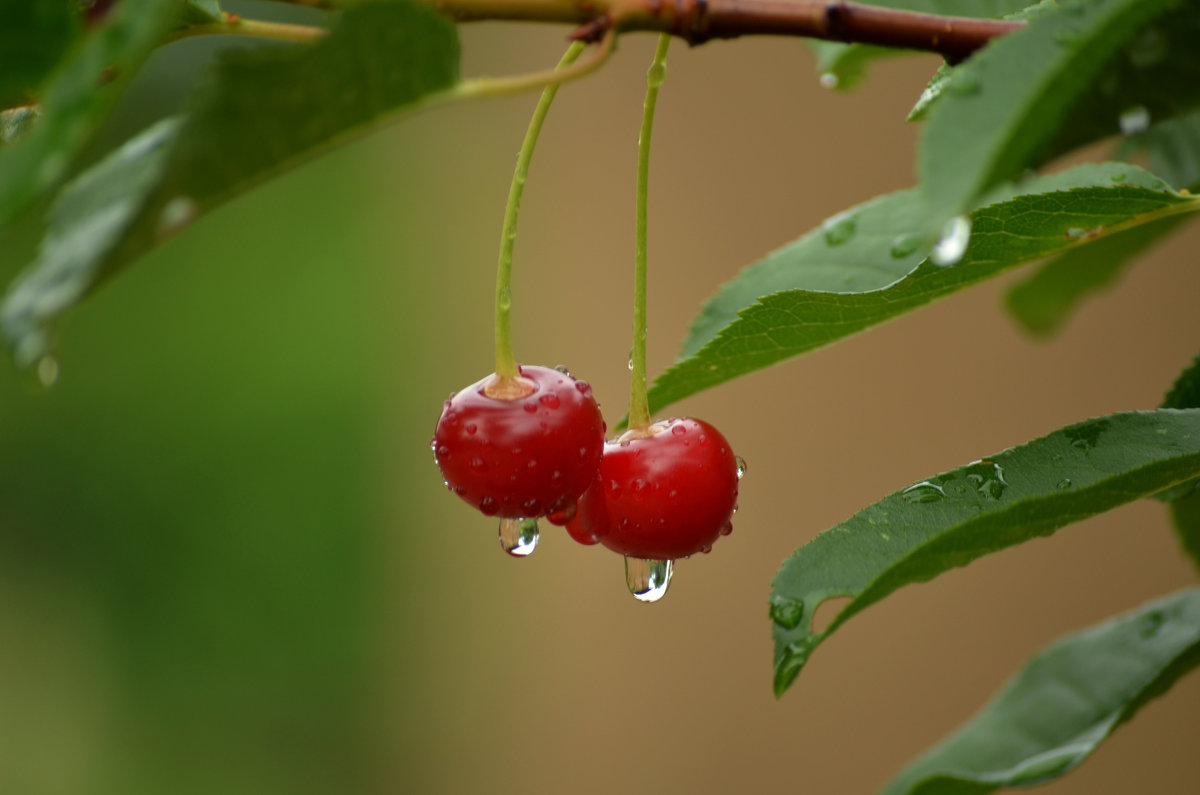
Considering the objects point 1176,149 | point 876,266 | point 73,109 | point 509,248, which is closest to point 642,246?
point 509,248

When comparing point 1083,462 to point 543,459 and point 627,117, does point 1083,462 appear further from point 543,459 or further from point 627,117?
point 627,117

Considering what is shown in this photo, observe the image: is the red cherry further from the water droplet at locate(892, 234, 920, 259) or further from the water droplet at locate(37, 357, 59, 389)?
the water droplet at locate(37, 357, 59, 389)

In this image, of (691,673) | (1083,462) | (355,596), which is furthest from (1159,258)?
(355,596)

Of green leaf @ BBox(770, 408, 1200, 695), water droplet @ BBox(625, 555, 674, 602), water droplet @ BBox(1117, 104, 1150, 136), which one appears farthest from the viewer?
water droplet @ BBox(625, 555, 674, 602)

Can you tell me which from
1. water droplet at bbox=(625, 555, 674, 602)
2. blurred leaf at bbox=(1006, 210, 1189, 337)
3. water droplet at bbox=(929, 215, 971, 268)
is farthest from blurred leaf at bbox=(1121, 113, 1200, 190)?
water droplet at bbox=(625, 555, 674, 602)

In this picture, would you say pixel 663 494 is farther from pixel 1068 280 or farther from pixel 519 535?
pixel 1068 280

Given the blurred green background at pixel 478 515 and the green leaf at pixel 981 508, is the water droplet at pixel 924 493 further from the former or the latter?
the blurred green background at pixel 478 515
